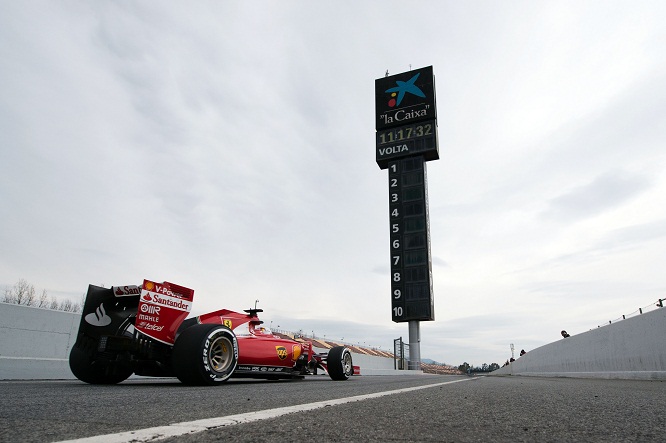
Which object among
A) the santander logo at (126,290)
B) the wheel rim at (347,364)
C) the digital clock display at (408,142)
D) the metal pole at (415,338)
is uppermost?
the digital clock display at (408,142)

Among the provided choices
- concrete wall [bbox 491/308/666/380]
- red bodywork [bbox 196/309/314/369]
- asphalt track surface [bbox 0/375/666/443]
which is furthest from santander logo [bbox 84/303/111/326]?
concrete wall [bbox 491/308/666/380]

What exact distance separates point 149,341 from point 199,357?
0.79 m

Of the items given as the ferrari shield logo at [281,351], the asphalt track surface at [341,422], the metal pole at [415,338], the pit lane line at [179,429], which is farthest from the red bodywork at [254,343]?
the metal pole at [415,338]

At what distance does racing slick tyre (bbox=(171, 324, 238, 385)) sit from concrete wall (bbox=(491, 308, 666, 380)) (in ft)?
22.3

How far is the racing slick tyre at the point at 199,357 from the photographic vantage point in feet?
17.2

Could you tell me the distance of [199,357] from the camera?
524 cm

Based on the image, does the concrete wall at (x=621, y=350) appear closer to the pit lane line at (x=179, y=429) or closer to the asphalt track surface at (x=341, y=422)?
the asphalt track surface at (x=341, y=422)

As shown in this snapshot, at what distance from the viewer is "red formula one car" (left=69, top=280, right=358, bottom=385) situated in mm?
5342

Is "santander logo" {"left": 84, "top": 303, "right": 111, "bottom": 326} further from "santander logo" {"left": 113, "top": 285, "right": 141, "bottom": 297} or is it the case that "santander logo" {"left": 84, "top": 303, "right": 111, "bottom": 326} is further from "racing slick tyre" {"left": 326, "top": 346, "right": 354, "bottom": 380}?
"racing slick tyre" {"left": 326, "top": 346, "right": 354, "bottom": 380}

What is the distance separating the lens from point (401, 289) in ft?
128

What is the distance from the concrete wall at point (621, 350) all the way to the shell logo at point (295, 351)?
19.5 ft

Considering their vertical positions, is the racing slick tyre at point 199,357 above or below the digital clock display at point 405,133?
below

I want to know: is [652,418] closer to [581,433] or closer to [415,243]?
[581,433]

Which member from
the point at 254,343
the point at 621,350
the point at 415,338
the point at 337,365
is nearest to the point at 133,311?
the point at 254,343
